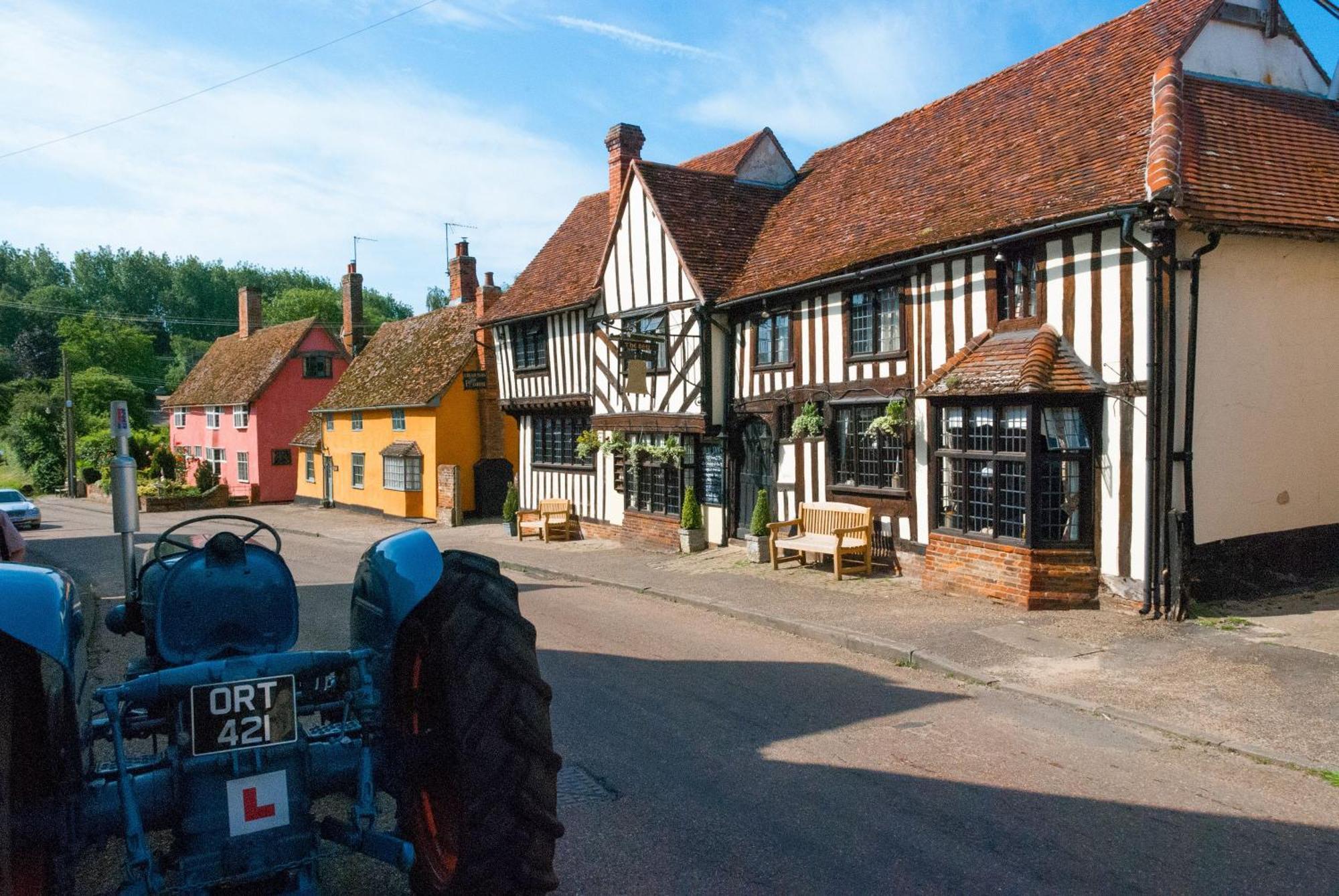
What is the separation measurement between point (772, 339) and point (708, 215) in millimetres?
3665

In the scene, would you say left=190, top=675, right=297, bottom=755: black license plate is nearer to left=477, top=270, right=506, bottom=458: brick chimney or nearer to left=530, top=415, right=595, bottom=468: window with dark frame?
left=530, top=415, right=595, bottom=468: window with dark frame

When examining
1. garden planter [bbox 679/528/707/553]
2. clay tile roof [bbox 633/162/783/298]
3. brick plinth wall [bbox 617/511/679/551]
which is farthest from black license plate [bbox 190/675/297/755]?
brick plinth wall [bbox 617/511/679/551]

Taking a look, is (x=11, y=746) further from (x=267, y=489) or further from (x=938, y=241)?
(x=267, y=489)

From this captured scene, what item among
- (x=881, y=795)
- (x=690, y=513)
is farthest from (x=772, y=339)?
(x=881, y=795)

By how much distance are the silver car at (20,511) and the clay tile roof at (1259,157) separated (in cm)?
3121

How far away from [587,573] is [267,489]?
91.4 feet

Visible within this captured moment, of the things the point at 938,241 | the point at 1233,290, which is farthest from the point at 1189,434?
the point at 938,241

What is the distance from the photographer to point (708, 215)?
1872 centimetres

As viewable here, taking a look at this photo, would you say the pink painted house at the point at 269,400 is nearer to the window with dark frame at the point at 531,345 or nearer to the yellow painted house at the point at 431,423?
the yellow painted house at the point at 431,423

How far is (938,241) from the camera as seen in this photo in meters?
12.9

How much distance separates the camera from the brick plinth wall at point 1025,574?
11.2 metres

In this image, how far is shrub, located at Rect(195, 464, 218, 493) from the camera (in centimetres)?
3931

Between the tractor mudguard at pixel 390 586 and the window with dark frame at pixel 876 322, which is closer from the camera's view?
the tractor mudguard at pixel 390 586

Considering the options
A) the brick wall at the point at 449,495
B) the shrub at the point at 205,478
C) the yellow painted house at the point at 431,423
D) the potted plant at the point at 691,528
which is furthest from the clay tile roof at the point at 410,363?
the potted plant at the point at 691,528
